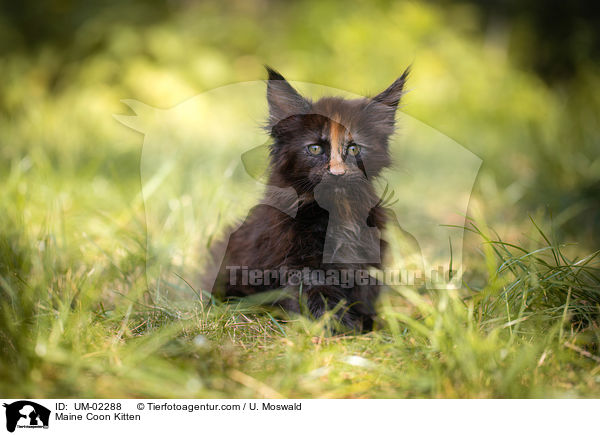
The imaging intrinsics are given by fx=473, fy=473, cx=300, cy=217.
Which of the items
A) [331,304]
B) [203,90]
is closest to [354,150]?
[331,304]

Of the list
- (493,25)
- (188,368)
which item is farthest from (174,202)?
(493,25)

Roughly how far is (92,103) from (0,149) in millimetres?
1638

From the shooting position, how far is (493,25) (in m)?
7.82

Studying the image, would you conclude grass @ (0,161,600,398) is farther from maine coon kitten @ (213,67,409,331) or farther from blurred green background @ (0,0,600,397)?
maine coon kitten @ (213,67,409,331)

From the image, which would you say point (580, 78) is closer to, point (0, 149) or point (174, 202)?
point (174, 202)

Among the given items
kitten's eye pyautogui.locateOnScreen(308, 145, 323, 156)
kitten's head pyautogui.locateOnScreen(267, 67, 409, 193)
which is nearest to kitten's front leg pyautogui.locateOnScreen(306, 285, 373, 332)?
kitten's head pyautogui.locateOnScreen(267, 67, 409, 193)

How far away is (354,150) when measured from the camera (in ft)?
7.61

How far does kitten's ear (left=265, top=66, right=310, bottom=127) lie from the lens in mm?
2270
